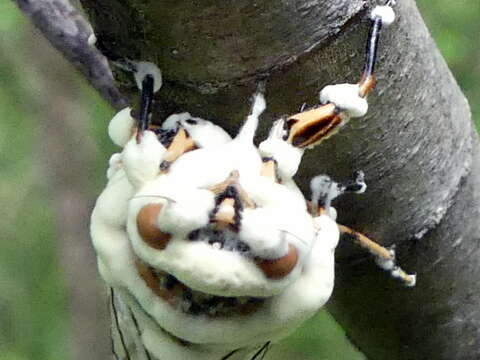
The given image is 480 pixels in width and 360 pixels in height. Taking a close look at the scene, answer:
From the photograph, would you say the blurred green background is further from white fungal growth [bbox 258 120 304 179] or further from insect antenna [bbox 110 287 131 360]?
white fungal growth [bbox 258 120 304 179]

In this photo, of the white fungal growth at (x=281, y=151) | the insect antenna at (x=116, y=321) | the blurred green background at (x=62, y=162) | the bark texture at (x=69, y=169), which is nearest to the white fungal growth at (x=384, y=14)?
the white fungal growth at (x=281, y=151)

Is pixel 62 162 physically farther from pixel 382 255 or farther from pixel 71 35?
pixel 382 255

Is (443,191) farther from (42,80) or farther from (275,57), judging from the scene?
(42,80)

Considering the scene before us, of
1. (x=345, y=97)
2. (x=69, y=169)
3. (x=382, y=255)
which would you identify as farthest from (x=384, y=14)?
(x=69, y=169)

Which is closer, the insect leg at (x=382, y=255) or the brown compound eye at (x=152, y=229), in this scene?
the brown compound eye at (x=152, y=229)

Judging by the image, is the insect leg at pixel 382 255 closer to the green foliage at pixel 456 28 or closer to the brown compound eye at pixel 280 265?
the brown compound eye at pixel 280 265

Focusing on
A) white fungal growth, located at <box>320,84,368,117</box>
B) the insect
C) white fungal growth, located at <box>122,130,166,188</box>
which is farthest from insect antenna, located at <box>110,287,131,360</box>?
white fungal growth, located at <box>320,84,368,117</box>
